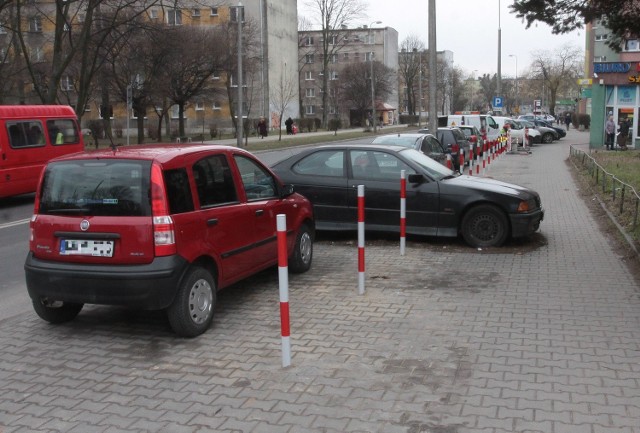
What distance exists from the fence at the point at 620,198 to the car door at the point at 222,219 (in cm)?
643

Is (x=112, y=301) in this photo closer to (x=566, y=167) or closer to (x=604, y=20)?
(x=604, y=20)

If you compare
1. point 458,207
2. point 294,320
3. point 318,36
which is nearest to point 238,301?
point 294,320

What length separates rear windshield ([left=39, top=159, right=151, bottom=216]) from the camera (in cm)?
544

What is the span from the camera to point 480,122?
36.1m

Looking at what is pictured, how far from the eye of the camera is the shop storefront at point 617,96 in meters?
31.2

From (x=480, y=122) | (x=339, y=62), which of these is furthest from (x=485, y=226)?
(x=339, y=62)

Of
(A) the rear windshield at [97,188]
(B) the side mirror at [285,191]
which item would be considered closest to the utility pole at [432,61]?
(B) the side mirror at [285,191]

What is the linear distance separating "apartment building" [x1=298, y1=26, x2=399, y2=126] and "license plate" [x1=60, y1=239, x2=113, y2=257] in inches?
2863

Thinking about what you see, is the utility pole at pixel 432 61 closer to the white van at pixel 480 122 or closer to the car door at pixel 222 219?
the white van at pixel 480 122

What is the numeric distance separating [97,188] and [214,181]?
111cm

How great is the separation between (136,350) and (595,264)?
6125 mm

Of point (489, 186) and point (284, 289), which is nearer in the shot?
point (284, 289)

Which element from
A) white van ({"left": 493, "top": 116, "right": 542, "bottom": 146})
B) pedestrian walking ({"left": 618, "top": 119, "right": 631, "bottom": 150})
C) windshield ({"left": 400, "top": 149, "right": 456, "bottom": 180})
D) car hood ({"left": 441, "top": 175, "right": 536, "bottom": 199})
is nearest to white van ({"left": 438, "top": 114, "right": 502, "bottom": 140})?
white van ({"left": 493, "top": 116, "right": 542, "bottom": 146})

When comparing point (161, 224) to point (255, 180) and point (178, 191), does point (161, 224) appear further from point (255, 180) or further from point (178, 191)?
point (255, 180)
